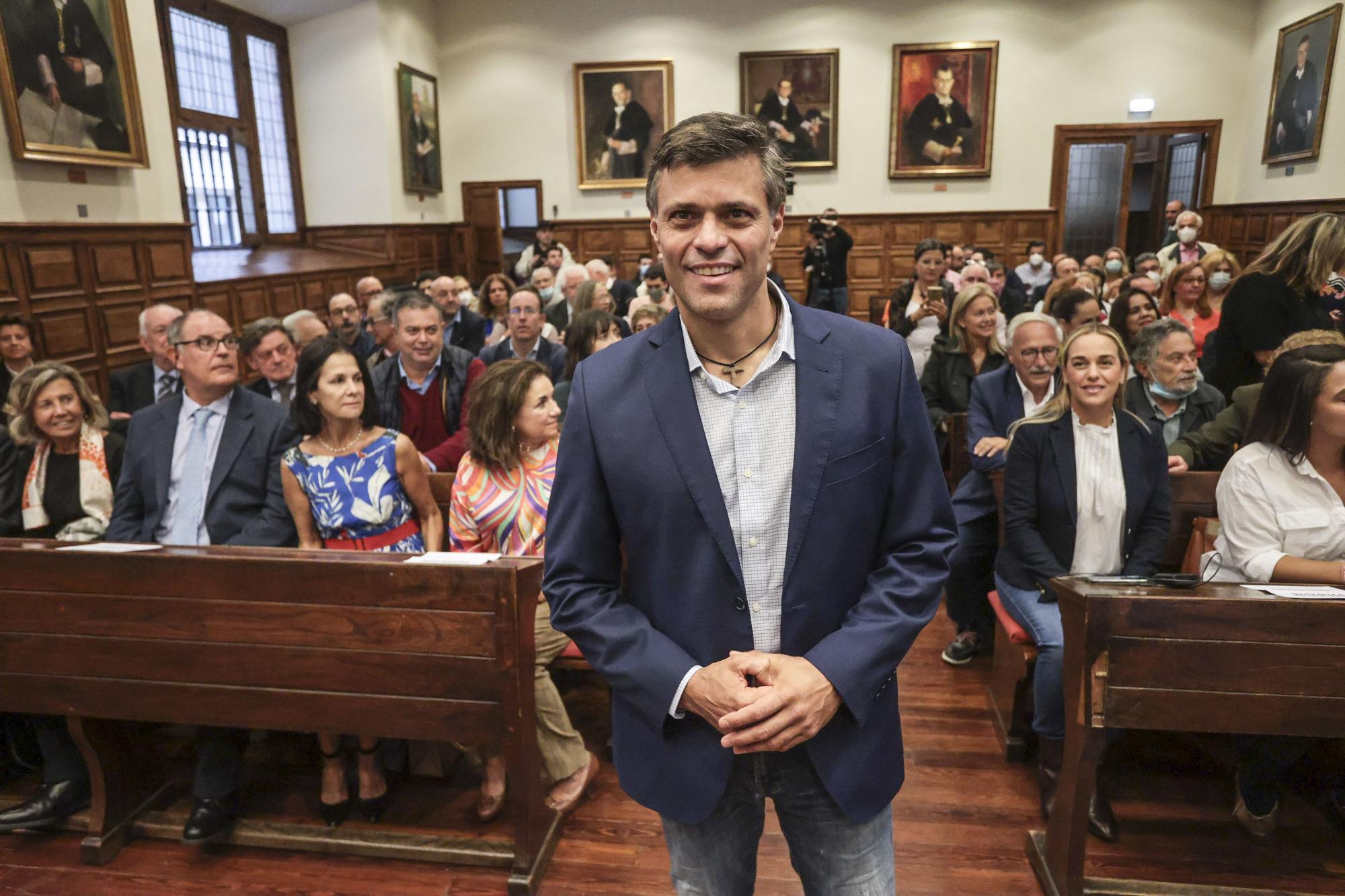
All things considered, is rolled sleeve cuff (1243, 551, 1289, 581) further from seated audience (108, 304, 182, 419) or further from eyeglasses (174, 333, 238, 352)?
seated audience (108, 304, 182, 419)

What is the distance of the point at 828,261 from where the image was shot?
1057cm

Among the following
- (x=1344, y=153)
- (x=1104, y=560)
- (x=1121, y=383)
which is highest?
(x=1344, y=153)

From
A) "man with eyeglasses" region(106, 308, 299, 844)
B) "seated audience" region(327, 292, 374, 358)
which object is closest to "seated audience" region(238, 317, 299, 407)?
"man with eyeglasses" region(106, 308, 299, 844)

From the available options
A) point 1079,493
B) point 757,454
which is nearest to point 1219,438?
point 1079,493

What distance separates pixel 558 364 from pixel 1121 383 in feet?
9.86

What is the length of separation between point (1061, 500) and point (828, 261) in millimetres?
8092

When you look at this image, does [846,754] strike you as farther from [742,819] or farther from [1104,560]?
[1104,560]

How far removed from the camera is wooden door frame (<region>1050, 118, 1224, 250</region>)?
41.5 feet

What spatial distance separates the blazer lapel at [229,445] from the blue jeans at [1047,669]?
9.23 ft

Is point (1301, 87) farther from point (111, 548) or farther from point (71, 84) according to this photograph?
point (111, 548)

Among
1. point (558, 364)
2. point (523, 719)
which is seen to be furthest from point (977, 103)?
point (523, 719)

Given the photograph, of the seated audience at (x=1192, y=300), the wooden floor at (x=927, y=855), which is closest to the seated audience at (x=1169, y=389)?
the wooden floor at (x=927, y=855)

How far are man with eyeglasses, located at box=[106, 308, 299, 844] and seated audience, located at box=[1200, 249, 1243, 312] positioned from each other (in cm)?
554

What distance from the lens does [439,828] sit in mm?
2799
